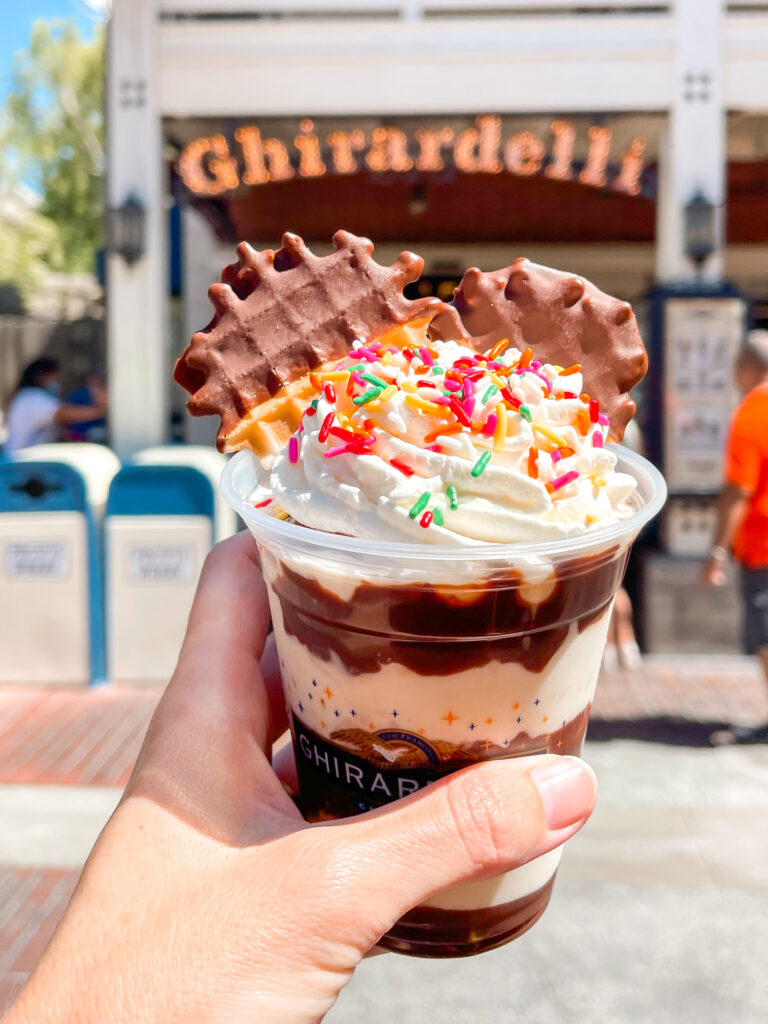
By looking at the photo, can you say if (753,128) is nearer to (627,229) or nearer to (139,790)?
(627,229)

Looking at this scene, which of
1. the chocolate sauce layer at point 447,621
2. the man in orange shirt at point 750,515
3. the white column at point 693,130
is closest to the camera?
the chocolate sauce layer at point 447,621

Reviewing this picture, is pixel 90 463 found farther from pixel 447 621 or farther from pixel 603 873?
pixel 447 621

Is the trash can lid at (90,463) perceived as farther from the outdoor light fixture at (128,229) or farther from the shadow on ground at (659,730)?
the shadow on ground at (659,730)

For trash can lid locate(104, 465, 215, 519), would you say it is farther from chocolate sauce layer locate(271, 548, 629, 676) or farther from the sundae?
chocolate sauce layer locate(271, 548, 629, 676)

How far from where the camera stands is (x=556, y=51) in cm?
650

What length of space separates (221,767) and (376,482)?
0.55 metres

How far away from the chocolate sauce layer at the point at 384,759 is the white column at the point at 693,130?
19.3 ft

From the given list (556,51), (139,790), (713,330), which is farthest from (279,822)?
(556,51)

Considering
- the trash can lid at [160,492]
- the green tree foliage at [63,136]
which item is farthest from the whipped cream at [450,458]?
the green tree foliage at [63,136]

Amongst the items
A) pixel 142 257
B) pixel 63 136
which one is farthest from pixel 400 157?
pixel 63 136

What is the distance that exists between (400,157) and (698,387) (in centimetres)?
287

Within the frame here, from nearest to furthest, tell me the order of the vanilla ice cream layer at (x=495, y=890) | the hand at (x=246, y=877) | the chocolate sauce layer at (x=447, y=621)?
the hand at (x=246, y=877) → the chocolate sauce layer at (x=447, y=621) → the vanilla ice cream layer at (x=495, y=890)

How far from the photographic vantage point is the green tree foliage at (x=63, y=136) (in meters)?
28.7

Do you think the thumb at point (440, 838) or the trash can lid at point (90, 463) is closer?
the thumb at point (440, 838)
